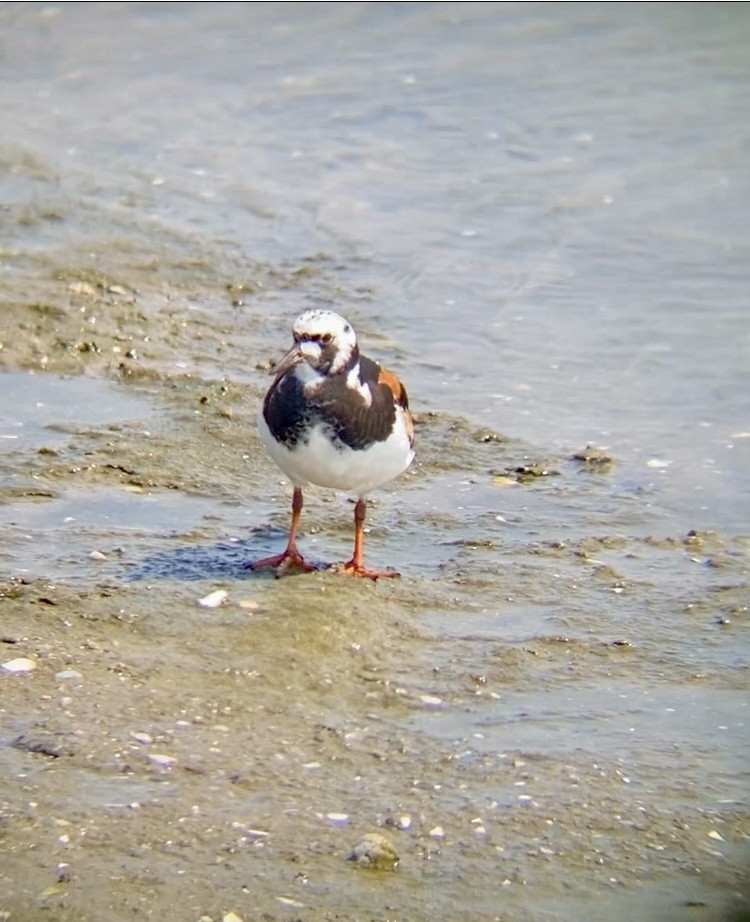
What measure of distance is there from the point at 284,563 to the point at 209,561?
12.7 inches

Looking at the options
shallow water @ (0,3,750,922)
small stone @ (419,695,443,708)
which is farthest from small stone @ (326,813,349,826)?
small stone @ (419,695,443,708)

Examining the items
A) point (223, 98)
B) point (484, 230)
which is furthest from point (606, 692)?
point (223, 98)

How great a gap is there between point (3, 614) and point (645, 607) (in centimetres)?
258

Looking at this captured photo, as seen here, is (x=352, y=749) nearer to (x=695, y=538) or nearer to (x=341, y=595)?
(x=341, y=595)

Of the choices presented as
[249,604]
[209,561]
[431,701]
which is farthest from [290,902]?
[209,561]

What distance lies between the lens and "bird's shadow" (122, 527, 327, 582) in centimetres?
683

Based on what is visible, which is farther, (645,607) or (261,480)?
(261,480)

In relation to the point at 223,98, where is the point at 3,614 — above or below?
below

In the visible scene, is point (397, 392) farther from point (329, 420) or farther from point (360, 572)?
point (360, 572)

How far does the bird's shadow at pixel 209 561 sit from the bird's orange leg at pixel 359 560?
0.51ft

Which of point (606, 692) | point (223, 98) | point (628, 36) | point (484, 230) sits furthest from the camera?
point (628, 36)

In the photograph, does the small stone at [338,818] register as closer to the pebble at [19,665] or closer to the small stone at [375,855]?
the small stone at [375,855]

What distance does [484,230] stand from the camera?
1207 centimetres

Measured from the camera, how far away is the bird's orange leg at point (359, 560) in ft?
22.9
